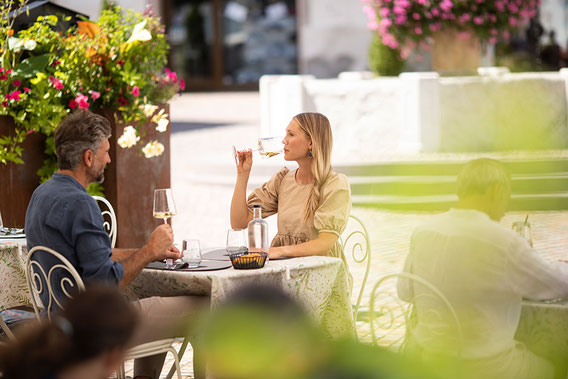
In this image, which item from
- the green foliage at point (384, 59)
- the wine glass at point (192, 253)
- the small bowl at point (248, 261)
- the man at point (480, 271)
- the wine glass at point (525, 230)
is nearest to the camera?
the man at point (480, 271)

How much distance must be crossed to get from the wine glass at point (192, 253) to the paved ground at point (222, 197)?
0.71m

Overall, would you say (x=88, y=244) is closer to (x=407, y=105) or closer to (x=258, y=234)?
(x=258, y=234)

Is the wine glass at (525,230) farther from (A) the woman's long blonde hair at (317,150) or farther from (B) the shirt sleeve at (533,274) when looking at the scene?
(A) the woman's long blonde hair at (317,150)

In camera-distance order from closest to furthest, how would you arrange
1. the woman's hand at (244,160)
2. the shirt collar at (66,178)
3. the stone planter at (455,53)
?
the shirt collar at (66,178)
the woman's hand at (244,160)
the stone planter at (455,53)

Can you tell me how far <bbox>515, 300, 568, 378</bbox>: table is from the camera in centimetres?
245

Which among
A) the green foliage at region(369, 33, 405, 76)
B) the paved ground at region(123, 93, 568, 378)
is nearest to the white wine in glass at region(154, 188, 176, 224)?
the paved ground at region(123, 93, 568, 378)

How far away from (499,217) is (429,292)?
31cm

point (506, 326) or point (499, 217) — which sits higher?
point (499, 217)

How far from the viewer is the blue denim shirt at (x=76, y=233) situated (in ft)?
9.27

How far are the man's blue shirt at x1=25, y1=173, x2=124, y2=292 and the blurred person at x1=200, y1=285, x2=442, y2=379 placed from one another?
2.37 m

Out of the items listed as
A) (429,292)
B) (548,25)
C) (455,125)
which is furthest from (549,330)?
(548,25)

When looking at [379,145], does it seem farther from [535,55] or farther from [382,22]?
[535,55]

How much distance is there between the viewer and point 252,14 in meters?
22.7

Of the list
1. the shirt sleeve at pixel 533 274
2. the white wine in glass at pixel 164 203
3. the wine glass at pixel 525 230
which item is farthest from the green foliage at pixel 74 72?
the shirt sleeve at pixel 533 274
